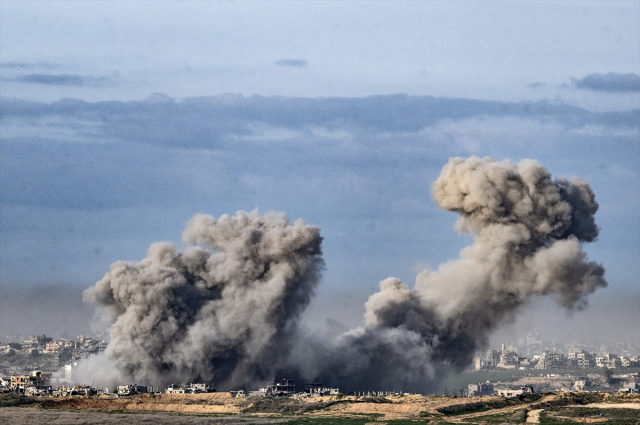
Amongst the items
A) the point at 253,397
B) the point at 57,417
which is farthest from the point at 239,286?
the point at 57,417

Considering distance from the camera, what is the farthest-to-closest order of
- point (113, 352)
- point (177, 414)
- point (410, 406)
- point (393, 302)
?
point (393, 302), point (113, 352), point (177, 414), point (410, 406)

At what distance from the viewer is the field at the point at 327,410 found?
7981 centimetres

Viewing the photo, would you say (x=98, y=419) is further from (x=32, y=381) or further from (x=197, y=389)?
(x=32, y=381)

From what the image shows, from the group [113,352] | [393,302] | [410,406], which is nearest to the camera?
[410,406]

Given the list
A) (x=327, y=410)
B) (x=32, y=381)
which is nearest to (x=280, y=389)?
(x=327, y=410)

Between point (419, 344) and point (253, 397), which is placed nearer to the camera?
point (253, 397)

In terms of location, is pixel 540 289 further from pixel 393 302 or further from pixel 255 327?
pixel 255 327

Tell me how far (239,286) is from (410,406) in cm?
2778

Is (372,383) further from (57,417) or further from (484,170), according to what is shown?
(57,417)

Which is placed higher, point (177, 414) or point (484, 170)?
point (484, 170)

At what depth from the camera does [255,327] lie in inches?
4210

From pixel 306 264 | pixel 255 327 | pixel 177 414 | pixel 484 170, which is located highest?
pixel 484 170

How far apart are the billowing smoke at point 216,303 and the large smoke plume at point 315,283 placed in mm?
127

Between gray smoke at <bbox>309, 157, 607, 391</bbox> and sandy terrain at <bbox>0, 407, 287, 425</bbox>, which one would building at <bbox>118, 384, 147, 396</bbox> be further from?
gray smoke at <bbox>309, 157, 607, 391</bbox>
